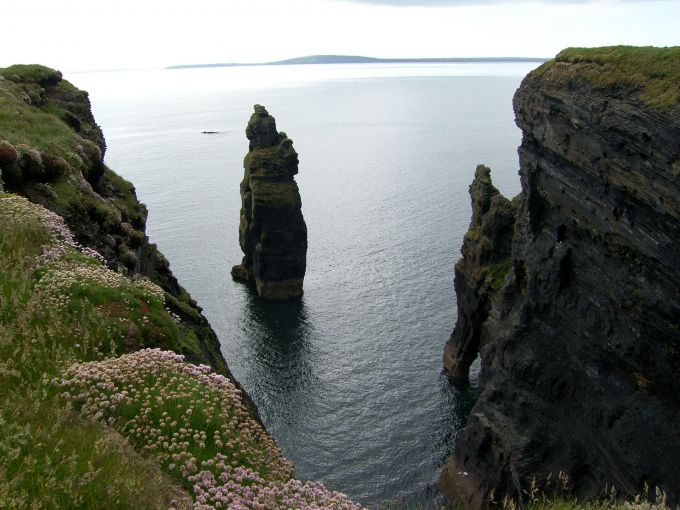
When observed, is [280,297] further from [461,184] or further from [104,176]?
[461,184]

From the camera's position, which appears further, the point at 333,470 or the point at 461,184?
the point at 461,184

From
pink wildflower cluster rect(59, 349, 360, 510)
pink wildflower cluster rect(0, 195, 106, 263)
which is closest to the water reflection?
pink wildflower cluster rect(0, 195, 106, 263)

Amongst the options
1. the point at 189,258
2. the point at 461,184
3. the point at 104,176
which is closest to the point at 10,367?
the point at 104,176

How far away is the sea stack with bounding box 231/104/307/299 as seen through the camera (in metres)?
81.6

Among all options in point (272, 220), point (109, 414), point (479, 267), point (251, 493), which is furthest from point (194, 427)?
point (272, 220)

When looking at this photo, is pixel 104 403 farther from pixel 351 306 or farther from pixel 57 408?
pixel 351 306

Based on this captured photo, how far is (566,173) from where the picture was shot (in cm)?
3769

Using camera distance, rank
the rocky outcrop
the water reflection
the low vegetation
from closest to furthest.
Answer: the low vegetation
the water reflection
the rocky outcrop

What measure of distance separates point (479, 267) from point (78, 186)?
38775 millimetres

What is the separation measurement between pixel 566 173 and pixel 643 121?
24.3 feet

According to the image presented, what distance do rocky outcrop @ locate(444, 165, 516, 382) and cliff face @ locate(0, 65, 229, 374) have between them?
95.7 ft

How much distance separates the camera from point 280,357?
6412 centimetres

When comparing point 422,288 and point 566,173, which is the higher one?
point 566,173

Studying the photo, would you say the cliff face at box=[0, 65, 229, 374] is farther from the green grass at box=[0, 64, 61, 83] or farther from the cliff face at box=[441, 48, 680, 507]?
the cliff face at box=[441, 48, 680, 507]
